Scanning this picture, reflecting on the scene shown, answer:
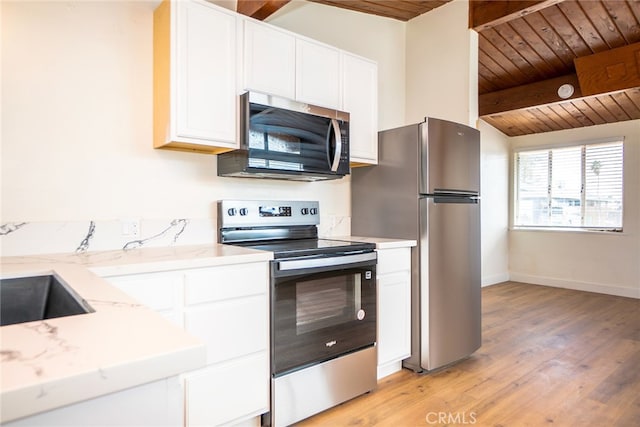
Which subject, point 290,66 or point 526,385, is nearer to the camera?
point 290,66

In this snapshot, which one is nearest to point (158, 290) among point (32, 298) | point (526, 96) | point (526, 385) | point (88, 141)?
point (32, 298)

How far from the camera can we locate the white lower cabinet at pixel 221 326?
1691 millimetres

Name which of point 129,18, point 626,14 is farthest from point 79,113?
point 626,14

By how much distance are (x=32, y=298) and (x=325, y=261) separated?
1323mm

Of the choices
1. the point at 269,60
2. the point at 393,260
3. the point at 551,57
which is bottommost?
the point at 393,260

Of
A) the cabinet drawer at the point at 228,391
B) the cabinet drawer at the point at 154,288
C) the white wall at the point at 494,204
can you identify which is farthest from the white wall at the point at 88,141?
the white wall at the point at 494,204

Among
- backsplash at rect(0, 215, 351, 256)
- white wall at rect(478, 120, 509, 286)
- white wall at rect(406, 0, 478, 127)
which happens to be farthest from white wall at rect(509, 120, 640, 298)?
backsplash at rect(0, 215, 351, 256)

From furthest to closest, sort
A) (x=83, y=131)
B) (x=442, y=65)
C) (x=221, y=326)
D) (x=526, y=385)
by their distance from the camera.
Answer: (x=442, y=65), (x=526, y=385), (x=83, y=131), (x=221, y=326)

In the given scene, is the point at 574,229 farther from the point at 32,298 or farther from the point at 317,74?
the point at 32,298

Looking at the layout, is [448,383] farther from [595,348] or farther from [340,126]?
[340,126]

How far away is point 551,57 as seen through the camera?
447 centimetres

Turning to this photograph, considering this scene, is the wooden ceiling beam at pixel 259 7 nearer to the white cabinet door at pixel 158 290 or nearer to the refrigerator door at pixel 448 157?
the refrigerator door at pixel 448 157

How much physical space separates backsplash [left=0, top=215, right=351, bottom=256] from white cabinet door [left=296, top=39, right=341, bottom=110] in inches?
40.5

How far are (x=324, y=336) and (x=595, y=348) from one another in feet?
8.26
